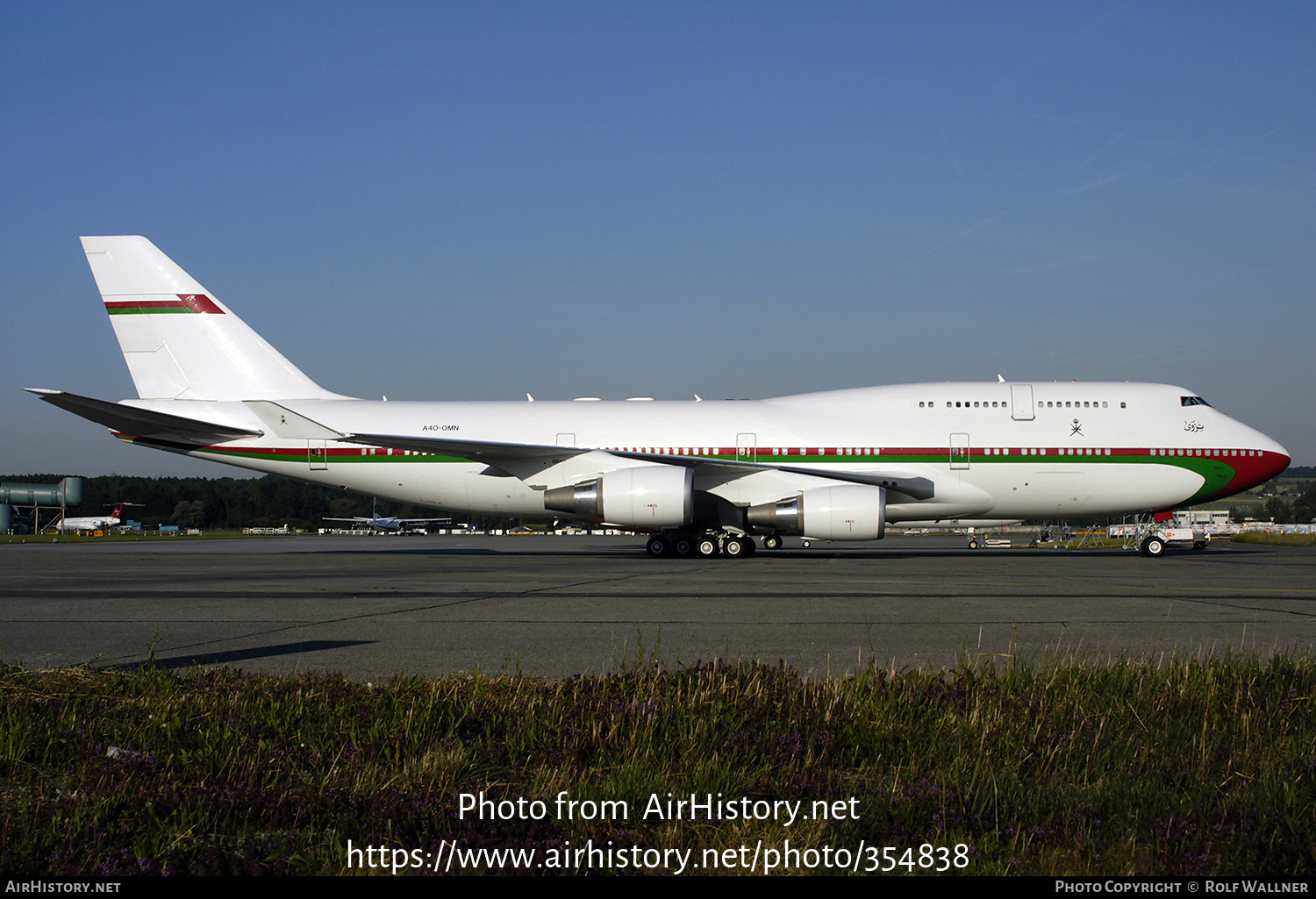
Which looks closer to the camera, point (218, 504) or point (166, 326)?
point (166, 326)

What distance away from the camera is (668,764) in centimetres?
372

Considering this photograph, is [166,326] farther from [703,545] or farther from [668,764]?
[668,764]

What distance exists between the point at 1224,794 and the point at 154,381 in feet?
87.5

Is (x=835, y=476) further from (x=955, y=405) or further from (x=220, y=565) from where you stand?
(x=220, y=565)

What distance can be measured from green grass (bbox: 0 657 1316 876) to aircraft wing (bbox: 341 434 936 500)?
16619 millimetres

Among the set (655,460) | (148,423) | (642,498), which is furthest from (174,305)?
(642,498)

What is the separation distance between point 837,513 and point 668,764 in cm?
1768

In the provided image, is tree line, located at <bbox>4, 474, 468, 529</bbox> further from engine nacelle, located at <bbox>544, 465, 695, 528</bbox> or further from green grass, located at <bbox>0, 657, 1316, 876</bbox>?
green grass, located at <bbox>0, 657, 1316, 876</bbox>

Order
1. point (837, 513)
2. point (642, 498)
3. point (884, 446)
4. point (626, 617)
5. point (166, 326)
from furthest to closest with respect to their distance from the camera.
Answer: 1. point (166, 326)
2. point (884, 446)
3. point (642, 498)
4. point (837, 513)
5. point (626, 617)

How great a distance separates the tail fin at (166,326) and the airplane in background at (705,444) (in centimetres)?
4

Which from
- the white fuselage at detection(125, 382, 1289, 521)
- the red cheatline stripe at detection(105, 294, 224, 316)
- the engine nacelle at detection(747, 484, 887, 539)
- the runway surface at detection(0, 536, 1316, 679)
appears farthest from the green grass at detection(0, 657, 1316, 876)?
the red cheatline stripe at detection(105, 294, 224, 316)

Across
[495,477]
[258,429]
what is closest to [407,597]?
[495,477]

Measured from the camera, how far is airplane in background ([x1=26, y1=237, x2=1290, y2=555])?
2262 cm

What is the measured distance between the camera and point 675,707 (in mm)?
4461
